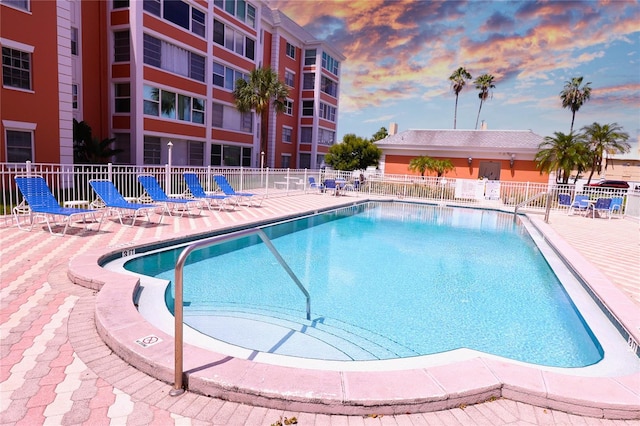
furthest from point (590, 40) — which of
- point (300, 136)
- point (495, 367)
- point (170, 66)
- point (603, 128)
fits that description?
point (495, 367)

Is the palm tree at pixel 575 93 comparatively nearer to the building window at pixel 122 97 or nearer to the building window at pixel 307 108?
the building window at pixel 307 108

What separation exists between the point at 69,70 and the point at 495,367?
1940 cm

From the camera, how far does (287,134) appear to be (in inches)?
1471

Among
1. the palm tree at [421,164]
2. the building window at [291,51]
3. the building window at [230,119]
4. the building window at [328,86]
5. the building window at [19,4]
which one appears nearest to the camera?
the building window at [19,4]

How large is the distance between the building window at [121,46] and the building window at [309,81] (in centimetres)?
2065

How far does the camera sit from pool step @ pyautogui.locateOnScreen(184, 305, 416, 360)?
14.3 feet

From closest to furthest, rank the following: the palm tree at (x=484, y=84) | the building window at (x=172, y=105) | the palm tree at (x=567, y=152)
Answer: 1. the building window at (x=172, y=105)
2. the palm tree at (x=567, y=152)
3. the palm tree at (x=484, y=84)

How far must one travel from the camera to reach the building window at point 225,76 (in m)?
26.0

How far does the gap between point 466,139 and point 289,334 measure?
3473 centimetres

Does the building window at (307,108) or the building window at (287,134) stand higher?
the building window at (307,108)

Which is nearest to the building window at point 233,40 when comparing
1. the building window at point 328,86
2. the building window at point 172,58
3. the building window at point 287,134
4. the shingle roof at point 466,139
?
the building window at point 172,58

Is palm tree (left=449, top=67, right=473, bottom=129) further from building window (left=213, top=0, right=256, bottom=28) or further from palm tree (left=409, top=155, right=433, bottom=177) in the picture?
building window (left=213, top=0, right=256, bottom=28)

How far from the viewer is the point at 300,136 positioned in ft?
128

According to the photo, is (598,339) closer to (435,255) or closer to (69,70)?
(435,255)
